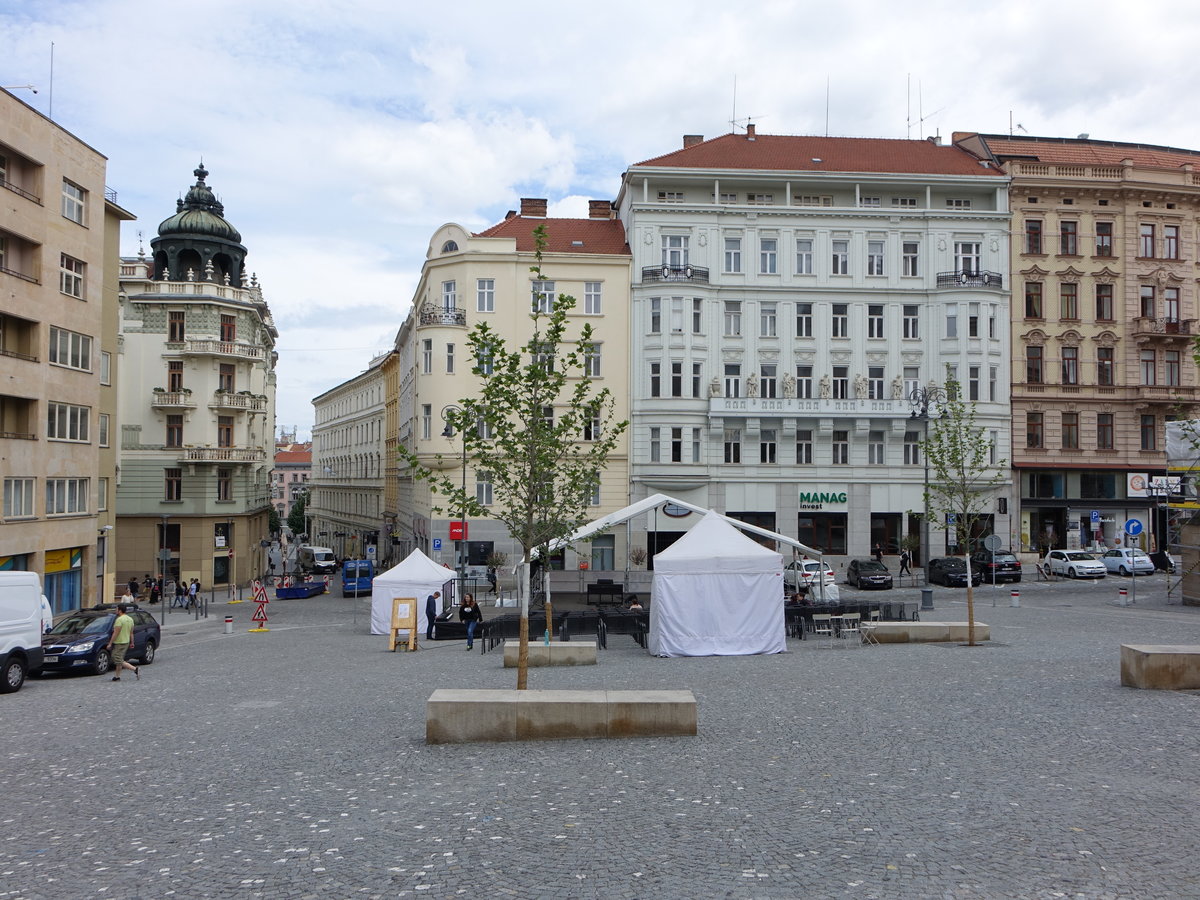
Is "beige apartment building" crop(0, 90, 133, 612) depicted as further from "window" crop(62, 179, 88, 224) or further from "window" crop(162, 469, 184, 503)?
"window" crop(162, 469, 184, 503)

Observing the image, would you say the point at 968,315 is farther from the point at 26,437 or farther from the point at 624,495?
the point at 26,437

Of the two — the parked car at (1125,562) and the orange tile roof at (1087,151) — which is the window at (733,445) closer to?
the parked car at (1125,562)

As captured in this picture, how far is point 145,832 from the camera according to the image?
30.2 feet

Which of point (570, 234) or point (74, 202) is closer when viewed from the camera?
point (74, 202)

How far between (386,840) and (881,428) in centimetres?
4645

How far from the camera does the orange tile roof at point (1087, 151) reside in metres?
57.5

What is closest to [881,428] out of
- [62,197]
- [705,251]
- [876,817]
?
[705,251]

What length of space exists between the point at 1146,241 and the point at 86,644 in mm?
55095

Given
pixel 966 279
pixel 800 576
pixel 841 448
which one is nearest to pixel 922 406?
pixel 841 448

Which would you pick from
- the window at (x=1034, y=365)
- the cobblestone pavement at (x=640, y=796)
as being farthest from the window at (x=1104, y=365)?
the cobblestone pavement at (x=640, y=796)

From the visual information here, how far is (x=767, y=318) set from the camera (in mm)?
52625

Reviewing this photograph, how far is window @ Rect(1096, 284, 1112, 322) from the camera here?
180 ft

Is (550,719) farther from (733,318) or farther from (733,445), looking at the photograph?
(733,318)

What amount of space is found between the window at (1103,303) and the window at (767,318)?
18271 millimetres
